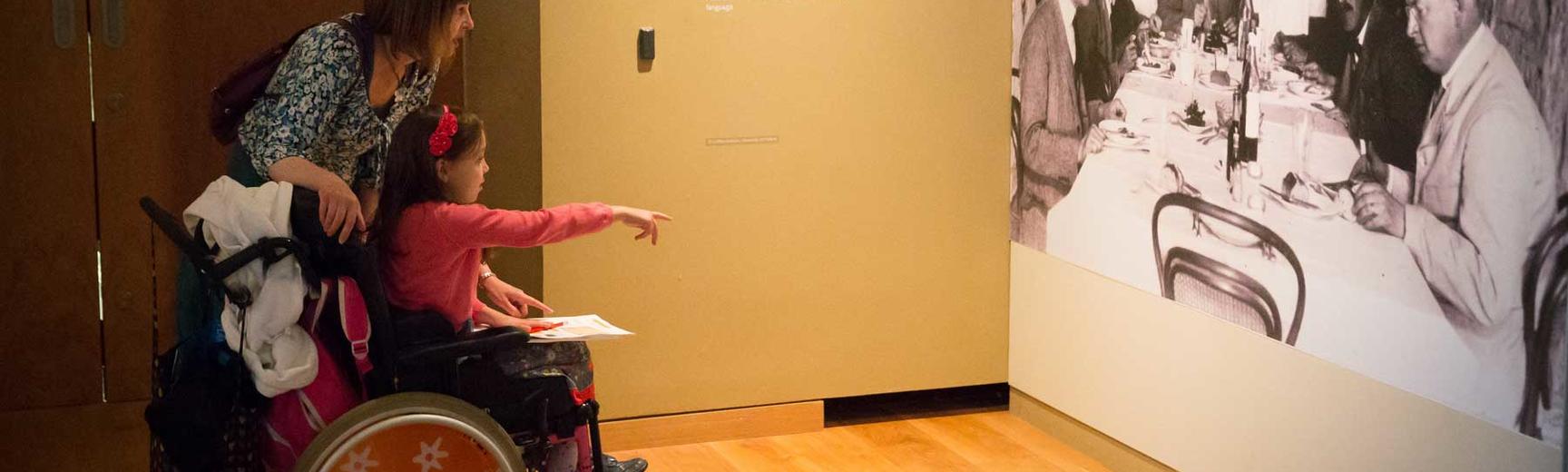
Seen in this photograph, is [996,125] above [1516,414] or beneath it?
above

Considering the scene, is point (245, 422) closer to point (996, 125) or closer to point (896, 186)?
point (896, 186)

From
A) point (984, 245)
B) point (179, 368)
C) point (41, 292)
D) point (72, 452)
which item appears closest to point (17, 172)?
point (41, 292)

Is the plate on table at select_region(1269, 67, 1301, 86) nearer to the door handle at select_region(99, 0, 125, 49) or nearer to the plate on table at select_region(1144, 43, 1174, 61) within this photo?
the plate on table at select_region(1144, 43, 1174, 61)

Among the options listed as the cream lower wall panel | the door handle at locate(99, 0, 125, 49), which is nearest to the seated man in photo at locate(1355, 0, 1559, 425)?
the cream lower wall panel

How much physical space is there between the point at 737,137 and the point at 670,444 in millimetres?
912

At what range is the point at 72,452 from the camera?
13.4 ft

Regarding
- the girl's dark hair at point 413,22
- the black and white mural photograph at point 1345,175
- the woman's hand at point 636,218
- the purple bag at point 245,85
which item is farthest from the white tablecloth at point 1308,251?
the purple bag at point 245,85

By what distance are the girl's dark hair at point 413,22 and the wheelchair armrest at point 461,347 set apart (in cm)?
57

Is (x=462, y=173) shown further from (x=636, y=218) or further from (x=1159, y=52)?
(x=1159, y=52)

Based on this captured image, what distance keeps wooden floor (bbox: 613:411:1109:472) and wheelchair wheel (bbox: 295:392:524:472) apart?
140 centimetres

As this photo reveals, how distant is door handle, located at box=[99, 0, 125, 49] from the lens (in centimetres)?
395

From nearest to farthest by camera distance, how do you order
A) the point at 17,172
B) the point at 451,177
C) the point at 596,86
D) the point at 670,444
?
the point at 451,177
the point at 17,172
the point at 596,86
the point at 670,444

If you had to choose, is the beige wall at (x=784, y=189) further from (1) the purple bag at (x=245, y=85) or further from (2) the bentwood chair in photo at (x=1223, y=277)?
(1) the purple bag at (x=245, y=85)

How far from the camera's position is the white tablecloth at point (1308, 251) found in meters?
3.04
